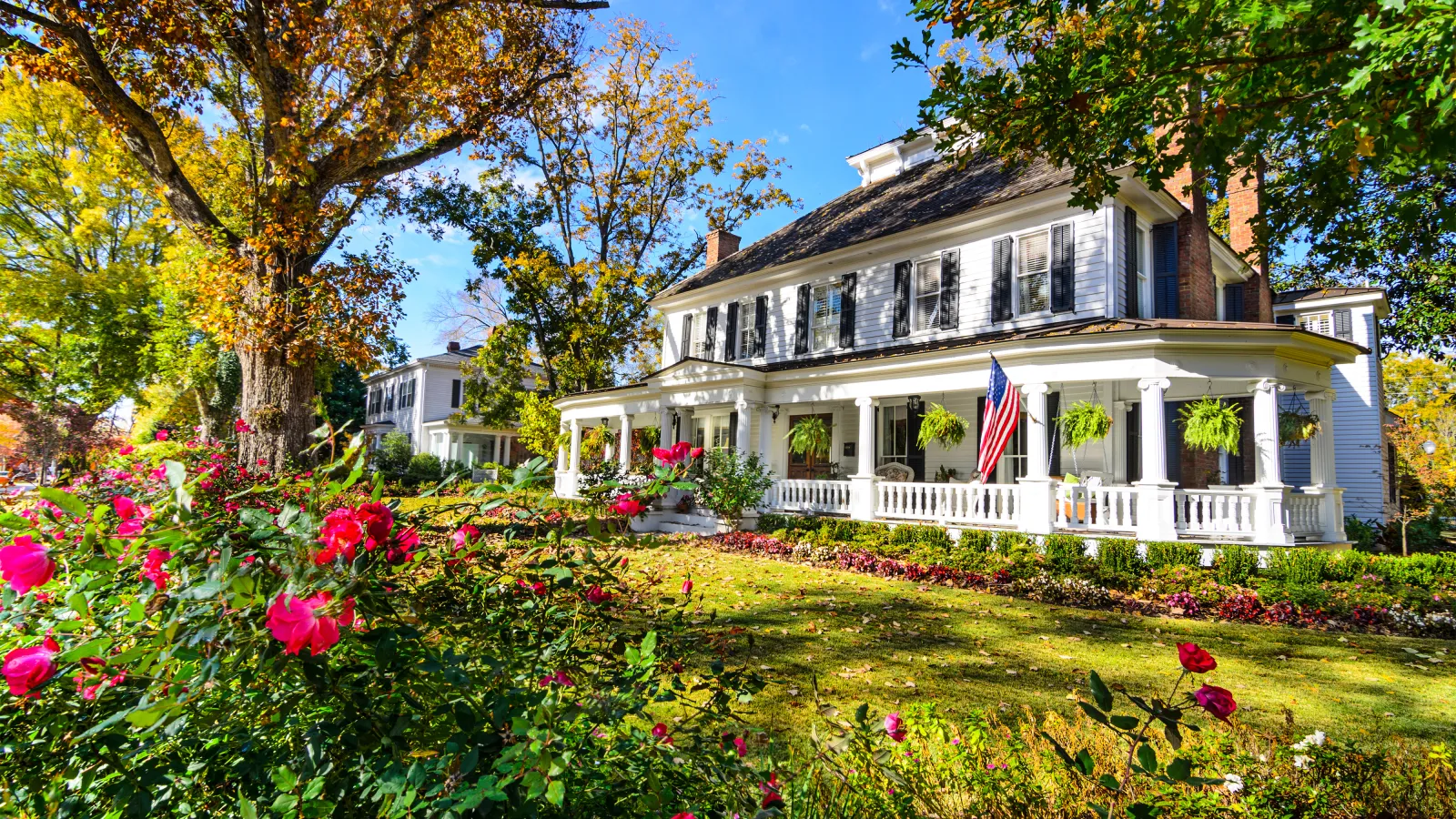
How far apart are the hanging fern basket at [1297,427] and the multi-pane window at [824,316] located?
957cm

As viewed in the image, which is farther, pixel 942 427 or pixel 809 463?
pixel 809 463

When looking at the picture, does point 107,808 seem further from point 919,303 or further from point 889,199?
point 889,199

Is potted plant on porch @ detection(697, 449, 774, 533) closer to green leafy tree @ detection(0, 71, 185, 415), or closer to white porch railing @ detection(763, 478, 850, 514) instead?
white porch railing @ detection(763, 478, 850, 514)

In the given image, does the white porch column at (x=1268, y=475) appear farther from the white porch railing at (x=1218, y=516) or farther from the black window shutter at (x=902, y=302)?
the black window shutter at (x=902, y=302)

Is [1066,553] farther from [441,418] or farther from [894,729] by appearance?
[441,418]

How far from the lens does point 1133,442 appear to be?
13844 mm

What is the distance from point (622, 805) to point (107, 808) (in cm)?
129

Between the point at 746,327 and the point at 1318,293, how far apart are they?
58.4 feet

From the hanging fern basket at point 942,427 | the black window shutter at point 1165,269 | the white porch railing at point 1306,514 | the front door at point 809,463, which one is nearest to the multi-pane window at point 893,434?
the front door at point 809,463

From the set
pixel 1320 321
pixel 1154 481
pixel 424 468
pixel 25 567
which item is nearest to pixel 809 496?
pixel 1154 481

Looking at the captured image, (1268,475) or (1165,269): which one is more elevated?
(1165,269)

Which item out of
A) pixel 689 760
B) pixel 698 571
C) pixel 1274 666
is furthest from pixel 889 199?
pixel 689 760

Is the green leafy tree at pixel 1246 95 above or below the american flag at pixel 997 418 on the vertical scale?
above

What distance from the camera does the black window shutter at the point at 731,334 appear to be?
20.7m
